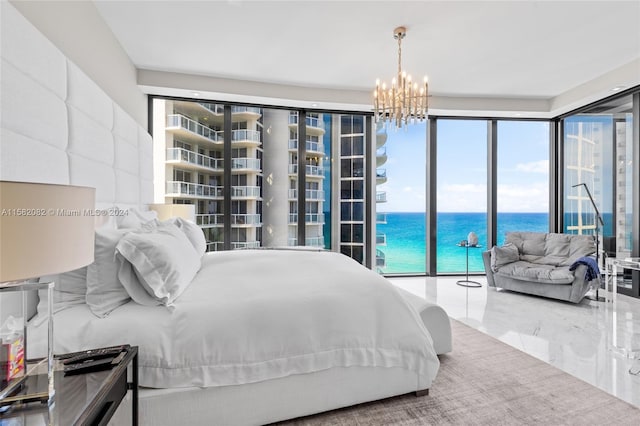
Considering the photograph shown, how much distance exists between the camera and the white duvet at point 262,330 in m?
1.41

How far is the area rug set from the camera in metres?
1.67

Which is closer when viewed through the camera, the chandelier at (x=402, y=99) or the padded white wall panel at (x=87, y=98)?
the padded white wall panel at (x=87, y=98)

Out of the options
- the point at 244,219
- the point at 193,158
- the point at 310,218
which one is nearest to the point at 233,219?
A: the point at 244,219

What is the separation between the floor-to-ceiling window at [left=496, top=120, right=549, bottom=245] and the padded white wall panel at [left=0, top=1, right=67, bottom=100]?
5747 mm

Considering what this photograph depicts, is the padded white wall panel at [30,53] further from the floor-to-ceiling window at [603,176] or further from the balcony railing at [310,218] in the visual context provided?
the floor-to-ceiling window at [603,176]

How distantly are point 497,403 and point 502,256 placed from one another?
117 inches

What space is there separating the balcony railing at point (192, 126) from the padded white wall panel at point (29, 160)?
2588 mm

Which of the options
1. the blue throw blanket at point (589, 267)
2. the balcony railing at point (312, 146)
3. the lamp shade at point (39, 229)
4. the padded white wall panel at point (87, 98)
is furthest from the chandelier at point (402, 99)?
→ the lamp shade at point (39, 229)

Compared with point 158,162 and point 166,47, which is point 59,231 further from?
point 158,162

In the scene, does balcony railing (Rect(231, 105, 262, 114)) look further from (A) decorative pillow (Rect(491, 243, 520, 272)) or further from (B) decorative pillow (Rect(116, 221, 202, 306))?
(A) decorative pillow (Rect(491, 243, 520, 272))

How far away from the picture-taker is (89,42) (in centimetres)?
248

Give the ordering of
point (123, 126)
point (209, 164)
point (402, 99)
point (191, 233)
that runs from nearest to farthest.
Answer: point (191, 233) → point (123, 126) → point (402, 99) → point (209, 164)

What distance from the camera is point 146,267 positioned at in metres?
1.55

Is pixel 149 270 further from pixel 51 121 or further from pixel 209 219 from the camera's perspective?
pixel 209 219
